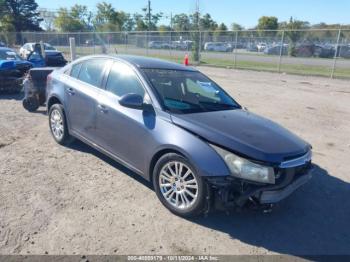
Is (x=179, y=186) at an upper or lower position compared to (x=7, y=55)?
lower

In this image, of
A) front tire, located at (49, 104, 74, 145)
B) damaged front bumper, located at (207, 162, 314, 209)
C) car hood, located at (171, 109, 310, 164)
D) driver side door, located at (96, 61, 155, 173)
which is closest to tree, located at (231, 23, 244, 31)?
front tire, located at (49, 104, 74, 145)

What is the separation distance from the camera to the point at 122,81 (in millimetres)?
4641

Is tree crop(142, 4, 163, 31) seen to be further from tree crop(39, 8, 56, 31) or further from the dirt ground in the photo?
the dirt ground

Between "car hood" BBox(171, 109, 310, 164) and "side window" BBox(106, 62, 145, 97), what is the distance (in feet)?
2.67

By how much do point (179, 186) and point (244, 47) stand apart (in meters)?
24.8

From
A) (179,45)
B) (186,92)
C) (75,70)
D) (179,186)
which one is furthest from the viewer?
(179,45)

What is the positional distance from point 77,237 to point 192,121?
1743mm

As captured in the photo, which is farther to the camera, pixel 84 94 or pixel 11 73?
pixel 11 73

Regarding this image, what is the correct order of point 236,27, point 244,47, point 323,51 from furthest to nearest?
point 236,27 < point 244,47 < point 323,51

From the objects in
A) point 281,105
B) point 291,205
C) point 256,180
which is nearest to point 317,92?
point 281,105

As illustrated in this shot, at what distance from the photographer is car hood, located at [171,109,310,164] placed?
346 centimetres

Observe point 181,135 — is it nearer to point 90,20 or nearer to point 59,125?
point 59,125

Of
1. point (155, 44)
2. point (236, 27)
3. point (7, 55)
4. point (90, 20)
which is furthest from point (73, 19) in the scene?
point (7, 55)

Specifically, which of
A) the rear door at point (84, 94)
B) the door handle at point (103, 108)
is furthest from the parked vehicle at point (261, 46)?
the door handle at point (103, 108)
